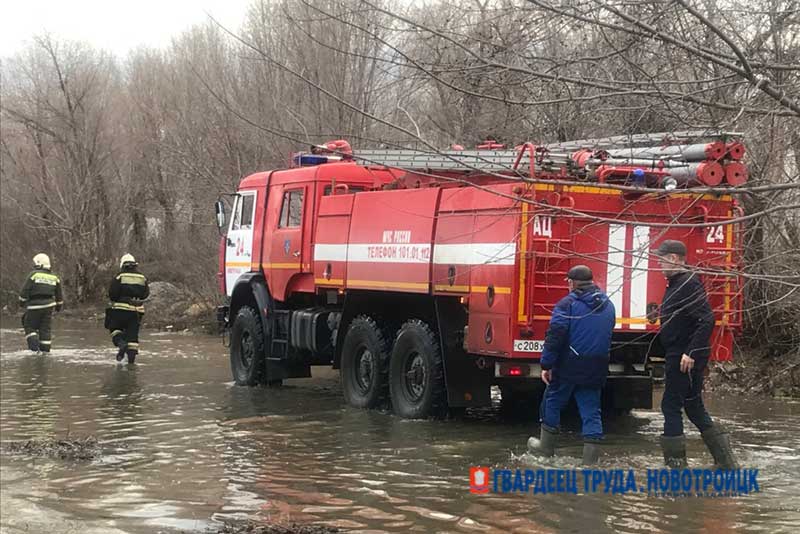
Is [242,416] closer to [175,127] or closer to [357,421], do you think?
[357,421]

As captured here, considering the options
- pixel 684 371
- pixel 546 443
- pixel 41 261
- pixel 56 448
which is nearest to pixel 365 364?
pixel 56 448

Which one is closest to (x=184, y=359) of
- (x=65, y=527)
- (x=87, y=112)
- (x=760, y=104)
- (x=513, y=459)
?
(x=513, y=459)

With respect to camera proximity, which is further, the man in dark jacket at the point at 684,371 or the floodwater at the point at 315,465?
the man in dark jacket at the point at 684,371

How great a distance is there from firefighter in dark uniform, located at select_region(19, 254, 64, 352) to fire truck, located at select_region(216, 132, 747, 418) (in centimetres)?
671

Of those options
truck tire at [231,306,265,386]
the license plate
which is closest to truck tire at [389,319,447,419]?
the license plate

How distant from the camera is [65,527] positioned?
6945mm

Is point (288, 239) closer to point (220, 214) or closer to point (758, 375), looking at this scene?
point (220, 214)

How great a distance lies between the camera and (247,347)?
15.1 m

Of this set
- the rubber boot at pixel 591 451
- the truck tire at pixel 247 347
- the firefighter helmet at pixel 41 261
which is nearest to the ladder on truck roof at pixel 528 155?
the rubber boot at pixel 591 451

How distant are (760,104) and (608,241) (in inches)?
142

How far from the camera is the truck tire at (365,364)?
1187 centimetres

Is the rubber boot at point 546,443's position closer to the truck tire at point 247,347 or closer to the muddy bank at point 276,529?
the muddy bank at point 276,529

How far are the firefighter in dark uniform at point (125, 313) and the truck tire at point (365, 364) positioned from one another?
6158 mm

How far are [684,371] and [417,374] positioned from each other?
12.5 ft
